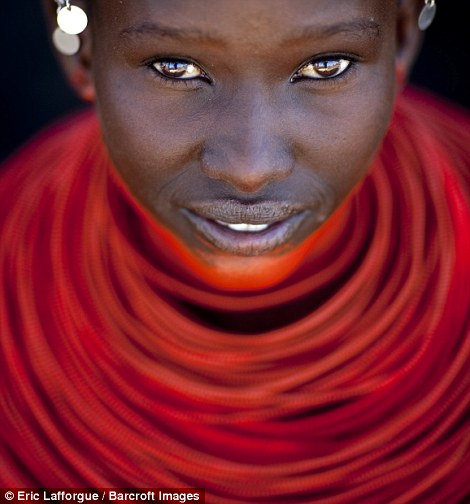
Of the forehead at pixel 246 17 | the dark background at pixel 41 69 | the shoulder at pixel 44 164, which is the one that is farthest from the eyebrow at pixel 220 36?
the dark background at pixel 41 69

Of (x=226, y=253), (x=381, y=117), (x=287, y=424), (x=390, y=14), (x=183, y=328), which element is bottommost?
(x=287, y=424)

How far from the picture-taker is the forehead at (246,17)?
3.07ft

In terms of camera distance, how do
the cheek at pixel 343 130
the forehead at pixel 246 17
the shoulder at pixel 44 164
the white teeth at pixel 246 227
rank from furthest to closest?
the shoulder at pixel 44 164, the white teeth at pixel 246 227, the cheek at pixel 343 130, the forehead at pixel 246 17

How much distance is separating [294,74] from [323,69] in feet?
0.17

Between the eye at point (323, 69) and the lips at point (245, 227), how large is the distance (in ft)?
0.68

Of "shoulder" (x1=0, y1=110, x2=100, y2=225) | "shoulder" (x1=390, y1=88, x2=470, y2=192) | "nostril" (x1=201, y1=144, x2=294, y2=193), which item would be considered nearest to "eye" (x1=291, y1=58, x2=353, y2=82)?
"nostril" (x1=201, y1=144, x2=294, y2=193)

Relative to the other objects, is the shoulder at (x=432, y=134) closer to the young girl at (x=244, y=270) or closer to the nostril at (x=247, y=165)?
the young girl at (x=244, y=270)

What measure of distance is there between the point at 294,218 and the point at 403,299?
38cm

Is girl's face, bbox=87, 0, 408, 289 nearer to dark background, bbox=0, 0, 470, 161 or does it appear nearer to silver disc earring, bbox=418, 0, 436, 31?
silver disc earring, bbox=418, 0, 436, 31

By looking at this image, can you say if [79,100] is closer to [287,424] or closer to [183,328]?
[183,328]

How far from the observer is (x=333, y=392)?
1.36 m

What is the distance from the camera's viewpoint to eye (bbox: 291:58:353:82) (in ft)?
3.36

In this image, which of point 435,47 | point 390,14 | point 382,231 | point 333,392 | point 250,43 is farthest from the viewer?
point 435,47

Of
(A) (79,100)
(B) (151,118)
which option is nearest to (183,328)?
(B) (151,118)
